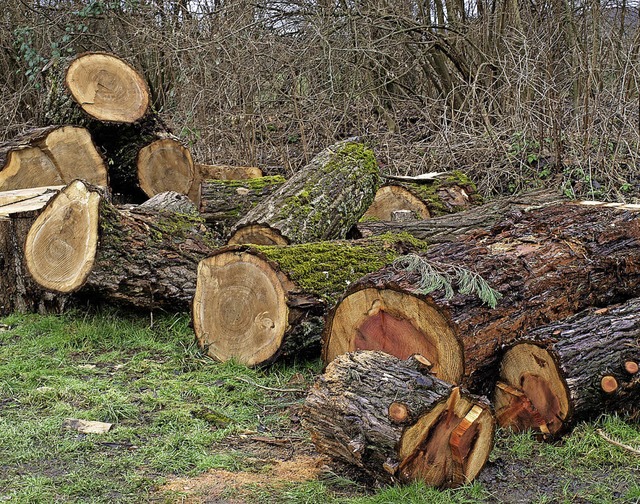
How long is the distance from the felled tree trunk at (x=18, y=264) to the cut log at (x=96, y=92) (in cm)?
147

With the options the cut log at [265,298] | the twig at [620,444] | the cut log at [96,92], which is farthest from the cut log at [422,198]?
the twig at [620,444]

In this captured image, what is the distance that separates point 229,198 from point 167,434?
140 inches

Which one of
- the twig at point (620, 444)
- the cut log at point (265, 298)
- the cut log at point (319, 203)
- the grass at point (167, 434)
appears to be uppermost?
the cut log at point (319, 203)

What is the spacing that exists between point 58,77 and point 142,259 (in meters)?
3.00

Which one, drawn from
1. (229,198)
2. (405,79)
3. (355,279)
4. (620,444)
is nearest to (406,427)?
(620,444)

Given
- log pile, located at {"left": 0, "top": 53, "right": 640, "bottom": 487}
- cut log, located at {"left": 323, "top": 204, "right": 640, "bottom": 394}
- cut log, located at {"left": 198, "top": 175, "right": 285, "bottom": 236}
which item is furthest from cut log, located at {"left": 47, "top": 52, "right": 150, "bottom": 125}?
cut log, located at {"left": 323, "top": 204, "right": 640, "bottom": 394}

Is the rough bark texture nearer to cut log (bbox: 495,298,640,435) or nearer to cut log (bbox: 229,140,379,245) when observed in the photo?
cut log (bbox: 229,140,379,245)

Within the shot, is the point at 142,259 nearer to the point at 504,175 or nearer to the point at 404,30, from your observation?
the point at 504,175

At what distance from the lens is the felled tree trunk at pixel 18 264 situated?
598cm

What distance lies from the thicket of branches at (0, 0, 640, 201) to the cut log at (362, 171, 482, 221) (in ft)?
3.79

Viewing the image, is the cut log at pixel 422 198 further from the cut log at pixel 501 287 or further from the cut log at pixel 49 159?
the cut log at pixel 49 159

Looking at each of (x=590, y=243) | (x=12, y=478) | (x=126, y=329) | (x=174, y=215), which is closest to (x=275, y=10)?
(x=174, y=215)

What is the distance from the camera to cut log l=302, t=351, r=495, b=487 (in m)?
3.24

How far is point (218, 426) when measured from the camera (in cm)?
414
